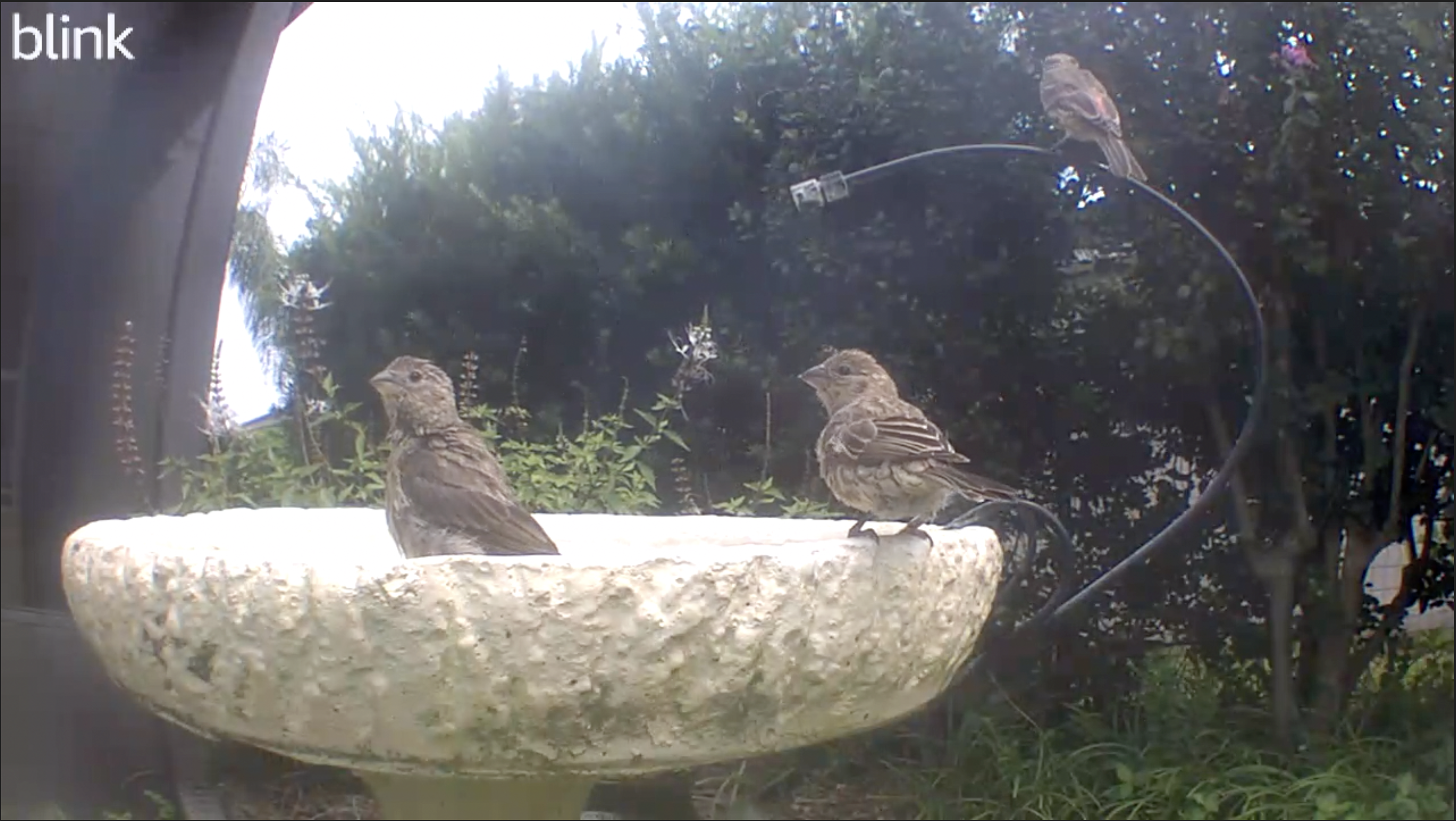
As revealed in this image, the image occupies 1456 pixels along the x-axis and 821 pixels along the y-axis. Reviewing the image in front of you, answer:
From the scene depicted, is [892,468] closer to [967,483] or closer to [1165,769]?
[967,483]

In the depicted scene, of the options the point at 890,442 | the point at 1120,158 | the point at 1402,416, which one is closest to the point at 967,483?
the point at 890,442

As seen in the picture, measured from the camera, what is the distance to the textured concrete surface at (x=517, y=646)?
1.21 metres

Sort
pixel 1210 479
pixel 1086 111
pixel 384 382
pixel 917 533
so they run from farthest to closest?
pixel 1210 479 < pixel 1086 111 < pixel 384 382 < pixel 917 533

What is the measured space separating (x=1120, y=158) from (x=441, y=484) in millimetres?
1388

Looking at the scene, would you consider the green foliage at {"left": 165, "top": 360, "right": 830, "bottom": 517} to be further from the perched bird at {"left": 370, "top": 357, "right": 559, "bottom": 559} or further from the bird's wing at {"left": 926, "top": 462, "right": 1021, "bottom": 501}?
the bird's wing at {"left": 926, "top": 462, "right": 1021, "bottom": 501}

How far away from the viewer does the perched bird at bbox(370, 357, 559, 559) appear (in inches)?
61.2

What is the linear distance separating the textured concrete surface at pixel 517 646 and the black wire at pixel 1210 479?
96 cm

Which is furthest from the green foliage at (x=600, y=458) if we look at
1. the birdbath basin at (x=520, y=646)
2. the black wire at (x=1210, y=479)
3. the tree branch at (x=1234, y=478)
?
the tree branch at (x=1234, y=478)

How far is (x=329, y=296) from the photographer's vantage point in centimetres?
244

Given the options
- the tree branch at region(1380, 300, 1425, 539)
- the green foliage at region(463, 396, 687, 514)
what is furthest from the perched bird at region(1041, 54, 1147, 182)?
the green foliage at region(463, 396, 687, 514)

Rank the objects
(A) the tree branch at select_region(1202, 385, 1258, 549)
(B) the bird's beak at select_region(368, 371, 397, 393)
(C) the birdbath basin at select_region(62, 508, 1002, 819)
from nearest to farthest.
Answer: (C) the birdbath basin at select_region(62, 508, 1002, 819)
(B) the bird's beak at select_region(368, 371, 397, 393)
(A) the tree branch at select_region(1202, 385, 1258, 549)

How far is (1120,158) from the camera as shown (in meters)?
2.30

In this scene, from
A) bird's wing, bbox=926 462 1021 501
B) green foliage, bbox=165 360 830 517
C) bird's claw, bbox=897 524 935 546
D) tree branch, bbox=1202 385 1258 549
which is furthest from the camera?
tree branch, bbox=1202 385 1258 549

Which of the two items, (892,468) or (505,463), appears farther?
(505,463)
